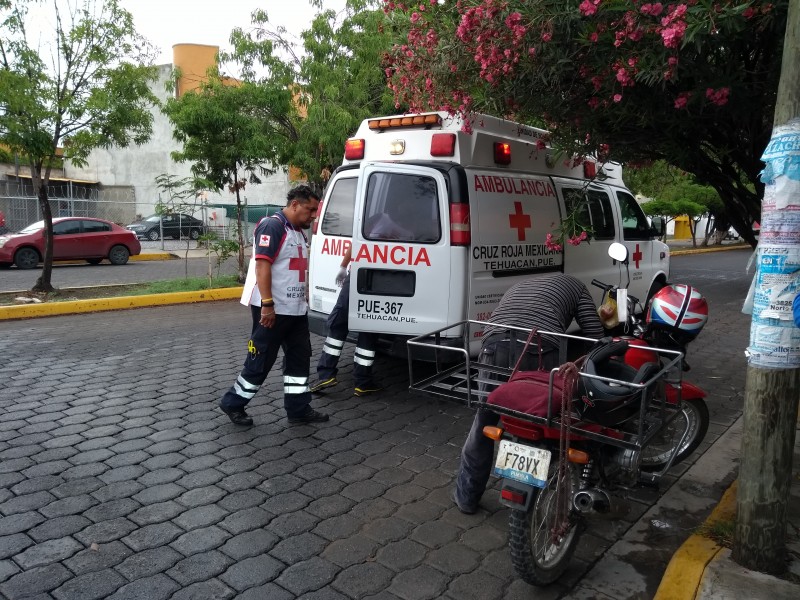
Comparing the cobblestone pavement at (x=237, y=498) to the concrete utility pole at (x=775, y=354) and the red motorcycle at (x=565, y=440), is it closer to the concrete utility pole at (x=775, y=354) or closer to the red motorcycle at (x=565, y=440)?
the red motorcycle at (x=565, y=440)

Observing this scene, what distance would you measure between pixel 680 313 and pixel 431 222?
227 cm

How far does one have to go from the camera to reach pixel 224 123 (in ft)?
38.8

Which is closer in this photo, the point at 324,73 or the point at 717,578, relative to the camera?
the point at 717,578

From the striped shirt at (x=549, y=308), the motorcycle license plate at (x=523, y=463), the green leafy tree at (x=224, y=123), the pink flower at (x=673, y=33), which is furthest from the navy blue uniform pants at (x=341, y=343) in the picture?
the green leafy tree at (x=224, y=123)

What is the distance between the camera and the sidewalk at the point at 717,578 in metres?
2.85

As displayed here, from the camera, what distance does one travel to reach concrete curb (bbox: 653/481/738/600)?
2926mm

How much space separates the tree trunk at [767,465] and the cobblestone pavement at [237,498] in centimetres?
48

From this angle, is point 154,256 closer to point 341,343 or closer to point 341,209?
point 341,209

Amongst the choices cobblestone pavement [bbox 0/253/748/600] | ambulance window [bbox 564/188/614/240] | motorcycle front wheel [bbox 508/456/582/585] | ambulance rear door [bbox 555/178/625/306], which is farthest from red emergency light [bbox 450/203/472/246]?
motorcycle front wheel [bbox 508/456/582/585]

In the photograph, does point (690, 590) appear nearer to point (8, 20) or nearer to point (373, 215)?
point (373, 215)

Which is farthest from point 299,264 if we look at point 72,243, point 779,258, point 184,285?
point 72,243

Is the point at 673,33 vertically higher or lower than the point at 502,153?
higher

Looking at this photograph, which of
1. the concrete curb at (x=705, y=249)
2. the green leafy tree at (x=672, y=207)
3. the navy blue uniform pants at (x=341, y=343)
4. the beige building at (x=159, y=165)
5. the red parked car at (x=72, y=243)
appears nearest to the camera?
the navy blue uniform pants at (x=341, y=343)

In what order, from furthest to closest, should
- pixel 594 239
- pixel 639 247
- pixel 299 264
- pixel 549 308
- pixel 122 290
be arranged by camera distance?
1. pixel 122 290
2. pixel 639 247
3. pixel 594 239
4. pixel 299 264
5. pixel 549 308
